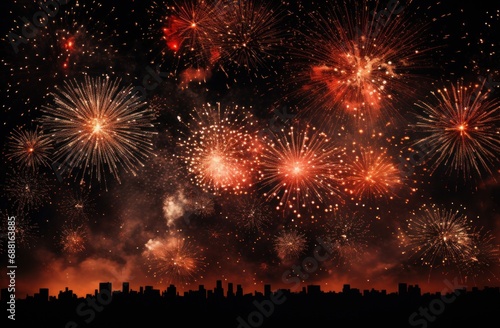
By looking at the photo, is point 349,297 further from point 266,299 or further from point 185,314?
point 185,314

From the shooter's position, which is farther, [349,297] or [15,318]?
[349,297]

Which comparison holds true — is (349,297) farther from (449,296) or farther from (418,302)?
(449,296)

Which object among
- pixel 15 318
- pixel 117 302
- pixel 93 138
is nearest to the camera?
pixel 15 318

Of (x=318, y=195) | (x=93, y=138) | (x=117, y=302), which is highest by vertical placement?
(x=93, y=138)

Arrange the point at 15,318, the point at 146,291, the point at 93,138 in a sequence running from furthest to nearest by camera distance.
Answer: the point at 93,138, the point at 146,291, the point at 15,318

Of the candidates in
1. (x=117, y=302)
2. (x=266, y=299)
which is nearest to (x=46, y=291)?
(x=117, y=302)

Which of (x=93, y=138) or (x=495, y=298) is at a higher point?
(x=93, y=138)
